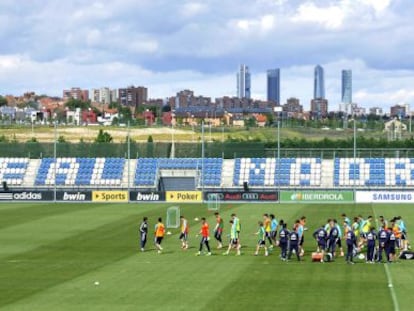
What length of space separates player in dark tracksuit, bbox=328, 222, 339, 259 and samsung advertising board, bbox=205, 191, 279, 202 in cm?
3960

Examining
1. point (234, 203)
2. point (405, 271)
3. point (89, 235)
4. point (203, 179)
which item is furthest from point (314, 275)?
point (203, 179)

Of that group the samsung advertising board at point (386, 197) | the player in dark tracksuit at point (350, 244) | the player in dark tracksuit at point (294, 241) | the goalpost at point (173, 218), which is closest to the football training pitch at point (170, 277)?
the player in dark tracksuit at point (350, 244)

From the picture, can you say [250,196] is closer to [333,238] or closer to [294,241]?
[333,238]

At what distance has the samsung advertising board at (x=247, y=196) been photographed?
77.5 m

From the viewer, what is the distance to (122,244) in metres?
44.2

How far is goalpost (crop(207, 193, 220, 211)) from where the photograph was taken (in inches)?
2734

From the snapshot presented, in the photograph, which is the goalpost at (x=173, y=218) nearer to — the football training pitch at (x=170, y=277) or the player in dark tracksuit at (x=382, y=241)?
the football training pitch at (x=170, y=277)

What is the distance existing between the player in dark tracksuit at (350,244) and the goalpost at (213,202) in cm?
3199

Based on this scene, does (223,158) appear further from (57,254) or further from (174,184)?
(57,254)

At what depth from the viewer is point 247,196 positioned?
3063 inches

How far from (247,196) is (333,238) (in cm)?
4057

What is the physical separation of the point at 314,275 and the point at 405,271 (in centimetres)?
359

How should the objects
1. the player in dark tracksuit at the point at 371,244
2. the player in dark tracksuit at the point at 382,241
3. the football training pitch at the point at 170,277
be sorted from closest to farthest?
the football training pitch at the point at 170,277 → the player in dark tracksuit at the point at 382,241 → the player in dark tracksuit at the point at 371,244

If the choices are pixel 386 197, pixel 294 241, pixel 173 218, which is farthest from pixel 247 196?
pixel 294 241
